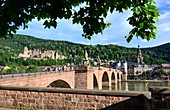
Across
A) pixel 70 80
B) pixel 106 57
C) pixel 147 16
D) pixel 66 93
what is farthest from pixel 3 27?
pixel 106 57

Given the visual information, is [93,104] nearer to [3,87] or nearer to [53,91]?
[53,91]

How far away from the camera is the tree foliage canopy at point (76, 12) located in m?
4.25

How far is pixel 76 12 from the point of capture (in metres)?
4.64

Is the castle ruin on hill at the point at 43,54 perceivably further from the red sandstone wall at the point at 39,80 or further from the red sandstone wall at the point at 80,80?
A: the red sandstone wall at the point at 39,80

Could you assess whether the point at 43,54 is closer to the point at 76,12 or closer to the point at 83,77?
the point at 83,77

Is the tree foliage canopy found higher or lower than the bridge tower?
higher

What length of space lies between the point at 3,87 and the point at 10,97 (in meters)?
0.54

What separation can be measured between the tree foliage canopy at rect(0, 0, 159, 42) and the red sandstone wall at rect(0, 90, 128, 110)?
4.04 m

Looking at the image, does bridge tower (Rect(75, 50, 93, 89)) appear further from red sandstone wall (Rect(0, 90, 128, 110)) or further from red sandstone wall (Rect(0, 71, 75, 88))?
red sandstone wall (Rect(0, 90, 128, 110))

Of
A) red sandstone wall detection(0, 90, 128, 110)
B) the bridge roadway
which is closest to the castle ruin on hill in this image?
the bridge roadway

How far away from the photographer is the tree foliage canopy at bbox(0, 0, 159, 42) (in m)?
4.25

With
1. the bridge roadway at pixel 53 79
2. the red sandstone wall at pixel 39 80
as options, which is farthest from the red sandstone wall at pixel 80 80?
the red sandstone wall at pixel 39 80

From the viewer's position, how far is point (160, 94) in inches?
239

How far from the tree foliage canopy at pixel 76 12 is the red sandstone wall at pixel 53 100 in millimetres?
4041
